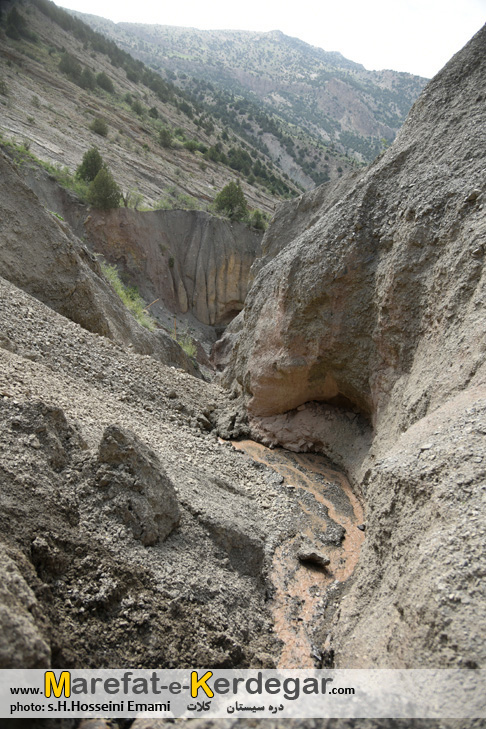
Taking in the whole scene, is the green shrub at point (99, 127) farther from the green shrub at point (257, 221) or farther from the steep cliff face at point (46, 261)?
the steep cliff face at point (46, 261)

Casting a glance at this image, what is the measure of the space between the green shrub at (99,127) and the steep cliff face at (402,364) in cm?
2430

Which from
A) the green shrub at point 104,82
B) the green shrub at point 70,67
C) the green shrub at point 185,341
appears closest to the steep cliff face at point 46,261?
the green shrub at point 185,341

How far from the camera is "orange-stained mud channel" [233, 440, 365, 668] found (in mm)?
4809

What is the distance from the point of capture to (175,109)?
4741 centimetres

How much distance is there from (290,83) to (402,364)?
165254 mm

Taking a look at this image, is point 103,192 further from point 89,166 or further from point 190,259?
point 190,259

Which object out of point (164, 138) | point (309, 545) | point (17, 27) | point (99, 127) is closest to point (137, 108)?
point (164, 138)

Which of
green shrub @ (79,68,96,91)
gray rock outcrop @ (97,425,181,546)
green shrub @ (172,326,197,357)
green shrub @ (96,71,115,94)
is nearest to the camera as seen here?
gray rock outcrop @ (97,425,181,546)

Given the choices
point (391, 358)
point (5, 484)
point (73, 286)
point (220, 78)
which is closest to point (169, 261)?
point (73, 286)

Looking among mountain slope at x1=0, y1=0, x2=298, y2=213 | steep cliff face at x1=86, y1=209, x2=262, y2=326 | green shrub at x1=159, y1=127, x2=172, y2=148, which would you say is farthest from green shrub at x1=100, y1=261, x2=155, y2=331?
green shrub at x1=159, y1=127, x2=172, y2=148

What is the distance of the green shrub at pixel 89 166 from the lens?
76.1ft

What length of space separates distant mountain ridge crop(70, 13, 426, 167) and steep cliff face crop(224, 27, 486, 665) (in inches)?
3579

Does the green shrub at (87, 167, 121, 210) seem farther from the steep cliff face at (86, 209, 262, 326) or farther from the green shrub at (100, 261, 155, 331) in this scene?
the green shrub at (100, 261, 155, 331)

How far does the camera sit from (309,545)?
6.50 meters
